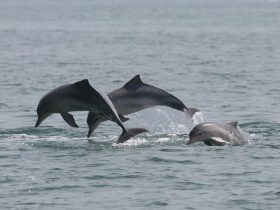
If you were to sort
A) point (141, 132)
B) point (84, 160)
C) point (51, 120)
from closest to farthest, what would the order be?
1. point (84, 160)
2. point (141, 132)
3. point (51, 120)

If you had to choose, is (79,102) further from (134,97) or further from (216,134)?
(216,134)

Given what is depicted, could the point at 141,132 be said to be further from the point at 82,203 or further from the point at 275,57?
the point at 275,57

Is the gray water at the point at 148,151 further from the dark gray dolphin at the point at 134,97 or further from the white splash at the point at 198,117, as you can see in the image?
the dark gray dolphin at the point at 134,97

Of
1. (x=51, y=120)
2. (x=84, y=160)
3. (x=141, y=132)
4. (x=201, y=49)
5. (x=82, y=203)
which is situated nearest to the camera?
(x=82, y=203)

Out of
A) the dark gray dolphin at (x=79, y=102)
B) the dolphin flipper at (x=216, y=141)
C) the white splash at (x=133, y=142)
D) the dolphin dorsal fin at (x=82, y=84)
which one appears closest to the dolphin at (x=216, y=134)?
the dolphin flipper at (x=216, y=141)

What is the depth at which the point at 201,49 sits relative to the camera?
65.1 m

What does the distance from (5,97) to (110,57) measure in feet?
75.8

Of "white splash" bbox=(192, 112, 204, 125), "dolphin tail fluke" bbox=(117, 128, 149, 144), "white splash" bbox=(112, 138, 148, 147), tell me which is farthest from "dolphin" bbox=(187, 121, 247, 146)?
"white splash" bbox=(192, 112, 204, 125)

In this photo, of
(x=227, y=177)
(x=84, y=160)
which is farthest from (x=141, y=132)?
(x=227, y=177)

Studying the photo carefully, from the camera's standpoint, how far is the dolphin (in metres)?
22.6

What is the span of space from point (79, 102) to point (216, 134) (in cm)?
307

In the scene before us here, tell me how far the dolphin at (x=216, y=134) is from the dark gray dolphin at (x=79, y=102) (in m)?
1.56

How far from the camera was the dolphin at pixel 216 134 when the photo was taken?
890 inches

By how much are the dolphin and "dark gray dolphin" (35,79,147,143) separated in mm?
1562
